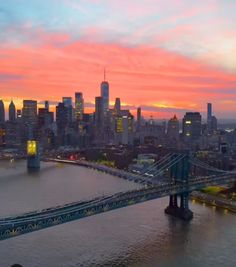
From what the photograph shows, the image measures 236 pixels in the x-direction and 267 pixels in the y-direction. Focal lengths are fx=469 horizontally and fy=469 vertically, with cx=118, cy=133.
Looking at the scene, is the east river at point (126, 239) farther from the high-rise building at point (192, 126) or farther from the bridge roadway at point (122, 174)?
the high-rise building at point (192, 126)

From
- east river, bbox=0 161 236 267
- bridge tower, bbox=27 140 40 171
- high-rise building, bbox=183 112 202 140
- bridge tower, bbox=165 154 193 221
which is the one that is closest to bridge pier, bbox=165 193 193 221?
bridge tower, bbox=165 154 193 221

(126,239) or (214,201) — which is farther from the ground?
(214,201)

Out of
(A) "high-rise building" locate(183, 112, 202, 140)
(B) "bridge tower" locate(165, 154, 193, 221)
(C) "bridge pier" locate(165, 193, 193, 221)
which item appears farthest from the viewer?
(A) "high-rise building" locate(183, 112, 202, 140)

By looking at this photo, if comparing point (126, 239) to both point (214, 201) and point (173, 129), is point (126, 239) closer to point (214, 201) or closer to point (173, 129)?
point (214, 201)

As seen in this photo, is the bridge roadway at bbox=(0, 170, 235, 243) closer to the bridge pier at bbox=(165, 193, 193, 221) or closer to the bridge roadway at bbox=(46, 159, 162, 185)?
the bridge pier at bbox=(165, 193, 193, 221)

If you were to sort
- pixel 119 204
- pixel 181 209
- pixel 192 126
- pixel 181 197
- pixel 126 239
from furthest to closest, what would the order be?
1. pixel 192 126
2. pixel 181 197
3. pixel 181 209
4. pixel 119 204
5. pixel 126 239

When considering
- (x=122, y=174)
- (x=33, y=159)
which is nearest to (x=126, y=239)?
(x=122, y=174)
